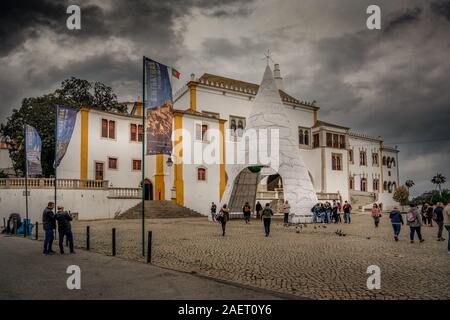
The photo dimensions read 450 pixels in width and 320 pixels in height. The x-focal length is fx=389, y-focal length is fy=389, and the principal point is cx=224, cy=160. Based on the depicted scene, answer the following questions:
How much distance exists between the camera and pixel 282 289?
23.8 feet

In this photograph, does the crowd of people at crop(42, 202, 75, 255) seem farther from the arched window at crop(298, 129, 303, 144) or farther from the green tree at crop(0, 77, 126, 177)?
the arched window at crop(298, 129, 303, 144)

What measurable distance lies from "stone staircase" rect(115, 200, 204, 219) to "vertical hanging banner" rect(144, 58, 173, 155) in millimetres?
19227

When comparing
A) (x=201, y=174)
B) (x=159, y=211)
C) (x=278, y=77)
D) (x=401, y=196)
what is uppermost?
(x=278, y=77)

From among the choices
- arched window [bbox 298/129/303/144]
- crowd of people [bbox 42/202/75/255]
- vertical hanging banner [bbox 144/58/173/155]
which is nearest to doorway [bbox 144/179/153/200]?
arched window [bbox 298/129/303/144]

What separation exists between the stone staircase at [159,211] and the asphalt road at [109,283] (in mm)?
20680

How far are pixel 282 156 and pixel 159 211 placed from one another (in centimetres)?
1181

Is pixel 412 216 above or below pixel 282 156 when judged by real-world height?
below

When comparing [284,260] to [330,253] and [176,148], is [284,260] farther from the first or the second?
[176,148]

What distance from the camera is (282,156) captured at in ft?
88.7

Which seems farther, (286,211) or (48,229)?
(286,211)

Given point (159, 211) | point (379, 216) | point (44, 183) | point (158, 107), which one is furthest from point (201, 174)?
point (158, 107)

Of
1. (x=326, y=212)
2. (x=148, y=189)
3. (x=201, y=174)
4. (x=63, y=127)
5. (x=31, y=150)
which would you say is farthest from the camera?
(x=201, y=174)

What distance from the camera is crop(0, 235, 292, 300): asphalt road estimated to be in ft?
21.8

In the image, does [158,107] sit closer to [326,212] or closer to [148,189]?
[326,212]
